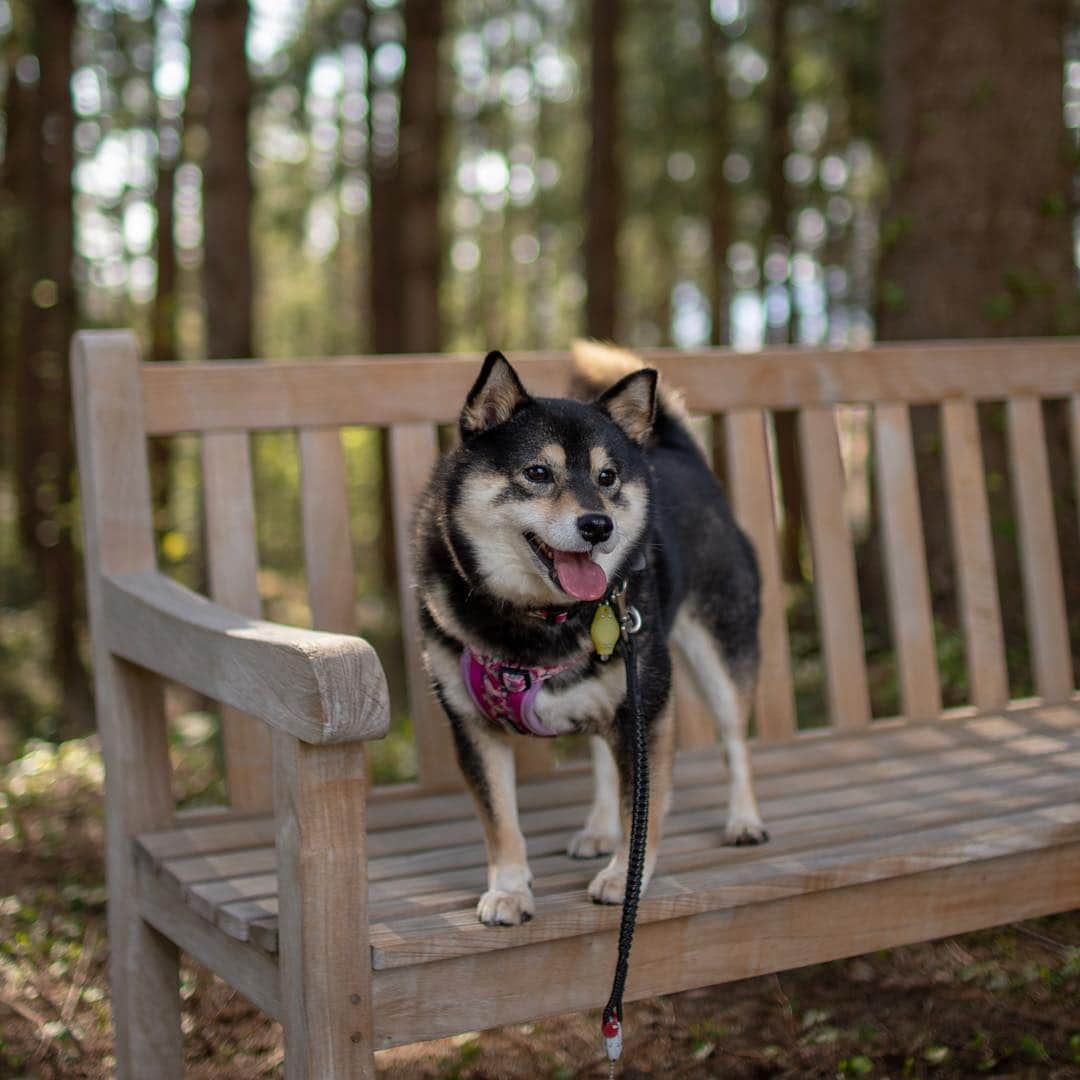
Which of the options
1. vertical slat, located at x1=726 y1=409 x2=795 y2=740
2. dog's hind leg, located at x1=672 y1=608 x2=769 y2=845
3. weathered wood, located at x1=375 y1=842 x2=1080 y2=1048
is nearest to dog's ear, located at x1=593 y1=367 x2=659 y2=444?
dog's hind leg, located at x1=672 y1=608 x2=769 y2=845

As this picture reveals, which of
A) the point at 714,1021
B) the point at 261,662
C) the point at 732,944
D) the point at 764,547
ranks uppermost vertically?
the point at 764,547

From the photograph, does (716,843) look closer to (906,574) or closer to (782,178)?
(906,574)

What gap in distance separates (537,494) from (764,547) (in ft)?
5.03

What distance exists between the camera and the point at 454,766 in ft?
11.8

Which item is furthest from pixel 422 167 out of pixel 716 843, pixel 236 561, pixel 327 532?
pixel 716 843

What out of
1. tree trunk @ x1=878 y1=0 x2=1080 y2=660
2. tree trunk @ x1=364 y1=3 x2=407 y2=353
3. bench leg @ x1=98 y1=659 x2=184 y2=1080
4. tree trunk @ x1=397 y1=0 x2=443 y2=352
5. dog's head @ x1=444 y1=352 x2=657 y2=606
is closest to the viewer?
dog's head @ x1=444 y1=352 x2=657 y2=606

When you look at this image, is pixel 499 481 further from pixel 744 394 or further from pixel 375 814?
pixel 744 394

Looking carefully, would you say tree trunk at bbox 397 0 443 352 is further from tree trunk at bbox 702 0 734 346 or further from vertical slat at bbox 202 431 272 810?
vertical slat at bbox 202 431 272 810

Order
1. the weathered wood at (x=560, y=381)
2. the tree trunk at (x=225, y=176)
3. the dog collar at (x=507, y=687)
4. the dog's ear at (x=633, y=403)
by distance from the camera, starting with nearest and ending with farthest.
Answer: the dog collar at (x=507, y=687) → the dog's ear at (x=633, y=403) → the weathered wood at (x=560, y=381) → the tree trunk at (x=225, y=176)

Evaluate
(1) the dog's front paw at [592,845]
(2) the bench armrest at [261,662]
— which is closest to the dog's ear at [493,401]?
(2) the bench armrest at [261,662]

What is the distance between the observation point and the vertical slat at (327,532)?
3486mm

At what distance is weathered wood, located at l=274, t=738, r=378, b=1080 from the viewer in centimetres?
229

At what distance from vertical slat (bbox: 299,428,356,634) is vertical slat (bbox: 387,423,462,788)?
0.14 metres

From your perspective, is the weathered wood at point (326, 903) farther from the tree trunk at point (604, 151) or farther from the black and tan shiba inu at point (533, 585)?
the tree trunk at point (604, 151)
